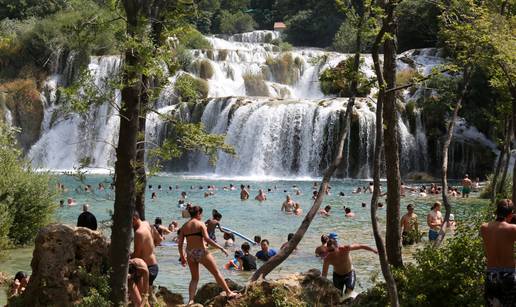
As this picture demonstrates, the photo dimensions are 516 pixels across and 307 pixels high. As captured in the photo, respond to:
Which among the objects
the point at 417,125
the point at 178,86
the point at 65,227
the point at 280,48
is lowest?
the point at 65,227

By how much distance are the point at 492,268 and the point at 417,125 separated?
121ft

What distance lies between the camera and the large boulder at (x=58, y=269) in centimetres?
927

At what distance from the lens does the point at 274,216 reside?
88.7ft

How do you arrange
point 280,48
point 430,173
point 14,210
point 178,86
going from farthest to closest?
1. point 280,48
2. point 430,173
3. point 14,210
4. point 178,86

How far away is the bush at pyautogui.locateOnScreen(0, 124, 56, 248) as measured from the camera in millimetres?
17203

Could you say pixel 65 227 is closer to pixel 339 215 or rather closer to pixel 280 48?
pixel 339 215

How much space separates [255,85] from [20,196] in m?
37.6

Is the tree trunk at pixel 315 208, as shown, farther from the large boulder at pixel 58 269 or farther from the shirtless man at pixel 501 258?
the shirtless man at pixel 501 258

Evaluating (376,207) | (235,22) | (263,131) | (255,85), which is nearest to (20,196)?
(376,207)

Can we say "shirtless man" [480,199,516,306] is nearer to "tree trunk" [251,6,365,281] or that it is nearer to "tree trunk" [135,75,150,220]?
"tree trunk" [251,6,365,281]

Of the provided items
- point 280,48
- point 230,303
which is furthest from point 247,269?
point 280,48

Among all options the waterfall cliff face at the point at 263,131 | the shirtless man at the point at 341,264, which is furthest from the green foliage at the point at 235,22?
the shirtless man at the point at 341,264

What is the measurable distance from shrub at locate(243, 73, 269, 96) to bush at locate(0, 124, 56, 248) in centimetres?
3620

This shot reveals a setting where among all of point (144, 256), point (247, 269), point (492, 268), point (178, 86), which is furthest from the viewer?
point (247, 269)
